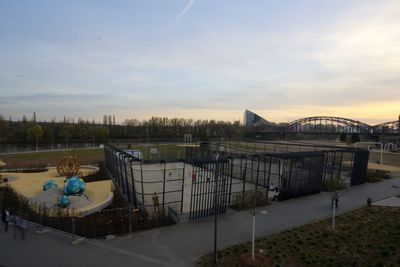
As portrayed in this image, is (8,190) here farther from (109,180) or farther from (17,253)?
(17,253)

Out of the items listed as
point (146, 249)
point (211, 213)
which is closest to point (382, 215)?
point (211, 213)

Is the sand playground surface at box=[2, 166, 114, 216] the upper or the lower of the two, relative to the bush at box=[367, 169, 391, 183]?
lower

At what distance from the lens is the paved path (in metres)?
14.6

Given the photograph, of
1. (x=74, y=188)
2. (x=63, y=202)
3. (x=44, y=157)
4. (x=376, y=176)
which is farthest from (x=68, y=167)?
(x=376, y=176)

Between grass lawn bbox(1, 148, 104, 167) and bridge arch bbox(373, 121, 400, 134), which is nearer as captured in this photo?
grass lawn bbox(1, 148, 104, 167)

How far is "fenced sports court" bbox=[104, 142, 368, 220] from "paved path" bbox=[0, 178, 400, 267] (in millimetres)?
1769

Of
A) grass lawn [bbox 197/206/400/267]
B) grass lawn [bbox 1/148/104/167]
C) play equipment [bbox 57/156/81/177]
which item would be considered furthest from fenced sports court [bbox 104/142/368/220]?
grass lawn [bbox 1/148/104/167]

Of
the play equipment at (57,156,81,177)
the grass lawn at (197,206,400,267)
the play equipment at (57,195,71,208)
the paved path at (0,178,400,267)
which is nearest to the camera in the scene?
the paved path at (0,178,400,267)

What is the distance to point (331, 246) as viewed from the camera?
16.4 meters

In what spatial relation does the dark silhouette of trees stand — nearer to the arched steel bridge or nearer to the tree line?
the tree line

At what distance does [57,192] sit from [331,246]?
807 inches

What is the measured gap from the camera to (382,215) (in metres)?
22.2

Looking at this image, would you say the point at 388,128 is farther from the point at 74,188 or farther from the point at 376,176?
the point at 74,188

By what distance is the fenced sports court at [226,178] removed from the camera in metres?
22.2
